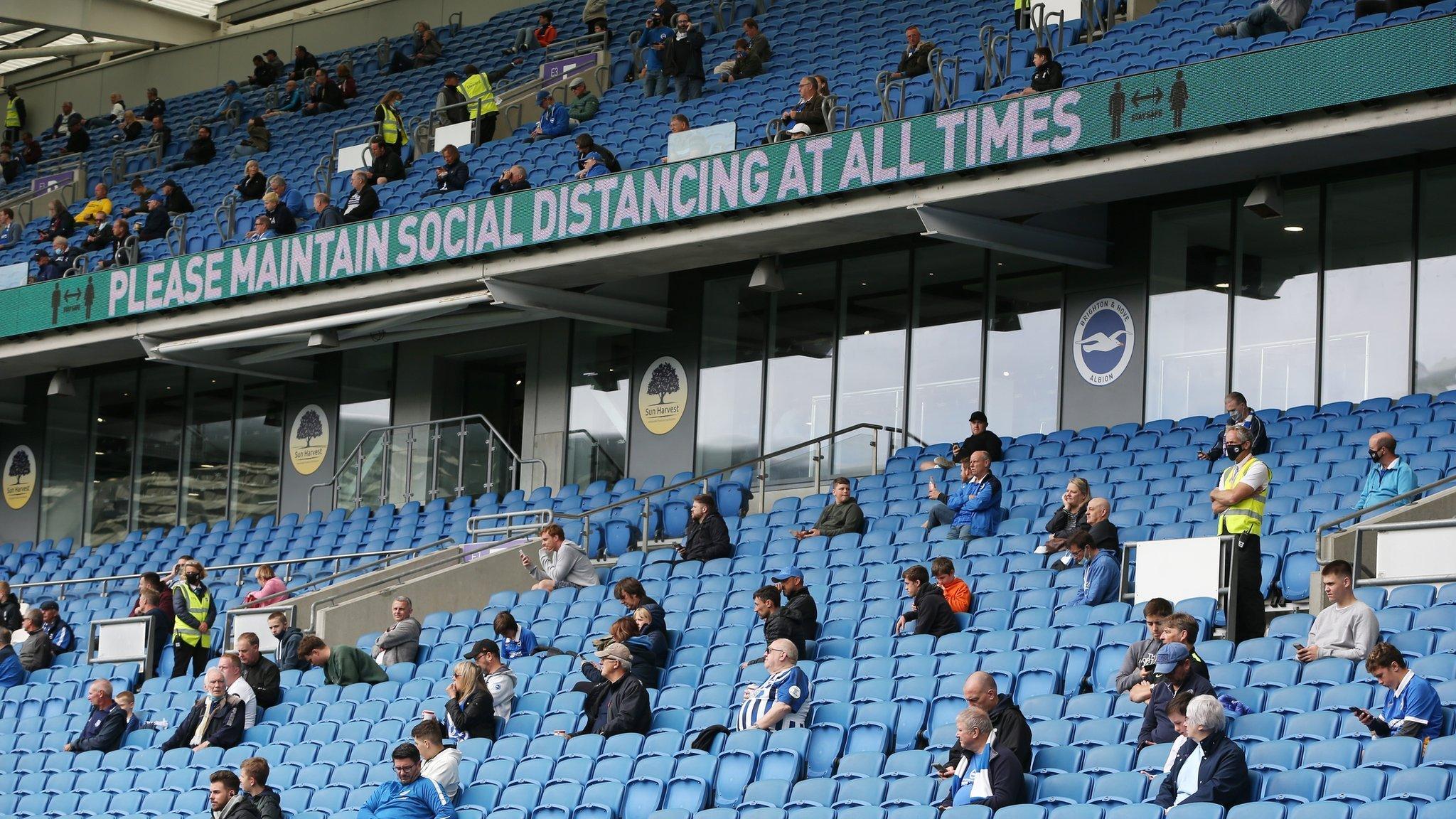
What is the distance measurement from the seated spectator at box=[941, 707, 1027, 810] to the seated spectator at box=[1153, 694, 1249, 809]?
0.66 meters

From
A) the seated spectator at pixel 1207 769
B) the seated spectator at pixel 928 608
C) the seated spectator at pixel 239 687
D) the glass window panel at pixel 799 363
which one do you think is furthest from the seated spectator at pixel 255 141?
the seated spectator at pixel 1207 769

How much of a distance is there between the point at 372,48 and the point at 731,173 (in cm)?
1316

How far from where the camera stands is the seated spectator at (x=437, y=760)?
9820 millimetres

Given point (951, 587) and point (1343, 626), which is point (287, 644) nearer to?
point (951, 587)

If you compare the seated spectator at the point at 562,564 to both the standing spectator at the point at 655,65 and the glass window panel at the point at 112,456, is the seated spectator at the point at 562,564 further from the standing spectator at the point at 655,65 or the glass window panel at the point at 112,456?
the glass window panel at the point at 112,456

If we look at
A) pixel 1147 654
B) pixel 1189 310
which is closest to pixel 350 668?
pixel 1147 654

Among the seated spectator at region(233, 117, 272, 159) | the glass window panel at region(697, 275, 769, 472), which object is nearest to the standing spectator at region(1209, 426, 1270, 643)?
the glass window panel at region(697, 275, 769, 472)

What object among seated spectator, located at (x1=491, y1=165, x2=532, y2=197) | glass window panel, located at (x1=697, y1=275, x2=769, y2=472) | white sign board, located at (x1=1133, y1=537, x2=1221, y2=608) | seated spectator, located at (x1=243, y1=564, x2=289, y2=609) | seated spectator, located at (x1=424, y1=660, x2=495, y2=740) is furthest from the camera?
glass window panel, located at (x1=697, y1=275, x2=769, y2=472)

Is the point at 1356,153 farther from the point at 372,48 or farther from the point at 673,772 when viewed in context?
the point at 372,48

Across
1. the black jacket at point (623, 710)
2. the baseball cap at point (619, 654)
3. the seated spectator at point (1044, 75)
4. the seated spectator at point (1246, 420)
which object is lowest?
the black jacket at point (623, 710)

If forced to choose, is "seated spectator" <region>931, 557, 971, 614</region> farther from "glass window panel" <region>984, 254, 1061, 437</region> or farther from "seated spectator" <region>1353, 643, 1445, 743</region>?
"glass window panel" <region>984, 254, 1061, 437</region>

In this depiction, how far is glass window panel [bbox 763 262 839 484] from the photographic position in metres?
17.7

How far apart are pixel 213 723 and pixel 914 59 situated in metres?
9.01

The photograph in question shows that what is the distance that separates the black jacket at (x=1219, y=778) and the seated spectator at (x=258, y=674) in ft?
23.6
